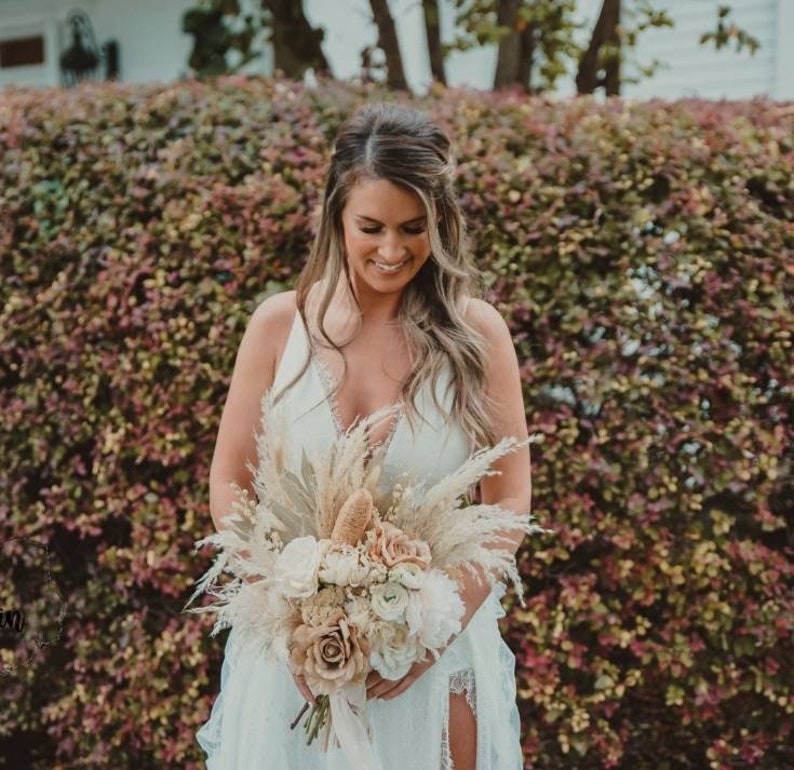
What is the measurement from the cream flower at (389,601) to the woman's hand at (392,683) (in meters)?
0.26

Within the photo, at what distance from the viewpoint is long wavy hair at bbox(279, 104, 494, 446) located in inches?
94.2

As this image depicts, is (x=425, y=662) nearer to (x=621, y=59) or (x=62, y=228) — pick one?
(x=62, y=228)

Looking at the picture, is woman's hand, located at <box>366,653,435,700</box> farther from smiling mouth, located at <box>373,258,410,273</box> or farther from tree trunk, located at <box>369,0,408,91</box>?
tree trunk, located at <box>369,0,408,91</box>

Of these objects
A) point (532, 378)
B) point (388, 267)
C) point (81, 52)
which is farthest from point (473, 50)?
point (388, 267)

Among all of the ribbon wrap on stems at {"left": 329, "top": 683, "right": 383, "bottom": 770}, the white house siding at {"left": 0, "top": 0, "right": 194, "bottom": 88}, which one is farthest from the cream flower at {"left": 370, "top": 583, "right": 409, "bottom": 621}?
the white house siding at {"left": 0, "top": 0, "right": 194, "bottom": 88}

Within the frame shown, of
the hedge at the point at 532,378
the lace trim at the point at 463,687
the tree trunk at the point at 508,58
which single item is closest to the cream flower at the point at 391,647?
the lace trim at the point at 463,687

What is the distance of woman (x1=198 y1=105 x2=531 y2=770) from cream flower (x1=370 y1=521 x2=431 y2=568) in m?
0.32

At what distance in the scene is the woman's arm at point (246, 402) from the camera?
256cm

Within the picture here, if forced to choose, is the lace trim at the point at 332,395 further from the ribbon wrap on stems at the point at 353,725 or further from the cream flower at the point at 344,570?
the ribbon wrap on stems at the point at 353,725

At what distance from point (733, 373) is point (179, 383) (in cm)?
189

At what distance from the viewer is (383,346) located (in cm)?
261

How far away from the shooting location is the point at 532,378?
11.6 feet

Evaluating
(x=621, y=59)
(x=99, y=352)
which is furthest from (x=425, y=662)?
(x=621, y=59)

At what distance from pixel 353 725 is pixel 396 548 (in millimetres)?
428
